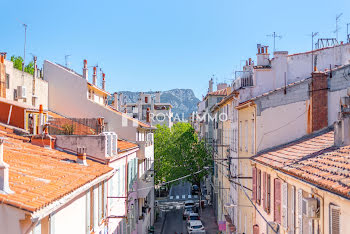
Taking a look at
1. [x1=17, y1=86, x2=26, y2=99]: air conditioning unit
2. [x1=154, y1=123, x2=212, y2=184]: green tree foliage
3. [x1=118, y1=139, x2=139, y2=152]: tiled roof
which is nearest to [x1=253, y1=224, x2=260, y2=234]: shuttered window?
[x1=118, y1=139, x2=139, y2=152]: tiled roof

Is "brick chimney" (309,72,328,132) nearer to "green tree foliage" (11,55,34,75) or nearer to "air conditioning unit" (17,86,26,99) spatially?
"air conditioning unit" (17,86,26,99)

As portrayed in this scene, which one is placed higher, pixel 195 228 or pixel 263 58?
pixel 263 58

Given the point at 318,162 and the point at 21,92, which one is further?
the point at 21,92

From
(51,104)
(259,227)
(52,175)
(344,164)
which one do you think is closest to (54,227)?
(52,175)

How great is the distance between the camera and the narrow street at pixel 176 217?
3838 centimetres

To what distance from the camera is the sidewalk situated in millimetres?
37062

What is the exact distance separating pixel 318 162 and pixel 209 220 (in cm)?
3179

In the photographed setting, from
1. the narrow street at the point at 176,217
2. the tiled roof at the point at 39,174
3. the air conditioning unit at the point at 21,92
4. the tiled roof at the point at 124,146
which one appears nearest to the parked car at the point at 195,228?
the narrow street at the point at 176,217

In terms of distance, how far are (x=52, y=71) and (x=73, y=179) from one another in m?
18.5

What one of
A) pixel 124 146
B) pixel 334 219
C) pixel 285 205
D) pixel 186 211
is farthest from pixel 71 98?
pixel 334 219

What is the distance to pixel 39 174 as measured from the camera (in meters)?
10.8

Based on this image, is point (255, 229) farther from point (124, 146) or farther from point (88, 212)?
point (124, 146)

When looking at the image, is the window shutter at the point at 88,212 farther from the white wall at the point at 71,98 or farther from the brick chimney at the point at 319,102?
the white wall at the point at 71,98

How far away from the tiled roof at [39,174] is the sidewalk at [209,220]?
23.2 m
